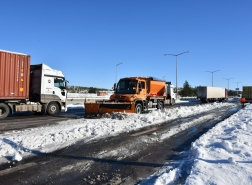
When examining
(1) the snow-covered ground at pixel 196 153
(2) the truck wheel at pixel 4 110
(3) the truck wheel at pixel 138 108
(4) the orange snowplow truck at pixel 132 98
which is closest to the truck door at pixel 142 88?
(4) the orange snowplow truck at pixel 132 98

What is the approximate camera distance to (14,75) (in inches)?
585

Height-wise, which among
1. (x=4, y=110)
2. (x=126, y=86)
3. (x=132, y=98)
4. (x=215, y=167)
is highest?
(x=126, y=86)

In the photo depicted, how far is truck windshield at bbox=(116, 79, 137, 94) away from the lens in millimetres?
16498

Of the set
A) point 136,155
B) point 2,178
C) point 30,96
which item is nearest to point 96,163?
point 136,155

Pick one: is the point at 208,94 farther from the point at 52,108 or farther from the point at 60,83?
the point at 52,108

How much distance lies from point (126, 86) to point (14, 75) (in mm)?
7475

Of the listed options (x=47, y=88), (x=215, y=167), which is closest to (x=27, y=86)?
(x=47, y=88)

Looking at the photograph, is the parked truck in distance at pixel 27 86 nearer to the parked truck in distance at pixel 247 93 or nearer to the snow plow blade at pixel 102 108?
the snow plow blade at pixel 102 108

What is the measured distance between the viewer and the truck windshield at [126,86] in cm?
1650

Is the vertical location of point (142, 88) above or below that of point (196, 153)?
above

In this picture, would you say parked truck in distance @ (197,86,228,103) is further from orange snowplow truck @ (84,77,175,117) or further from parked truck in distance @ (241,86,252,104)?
orange snowplow truck @ (84,77,175,117)

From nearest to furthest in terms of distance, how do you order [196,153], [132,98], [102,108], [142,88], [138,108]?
[196,153]
[102,108]
[132,98]
[138,108]
[142,88]

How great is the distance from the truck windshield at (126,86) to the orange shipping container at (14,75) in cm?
634

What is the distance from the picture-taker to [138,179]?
454cm
